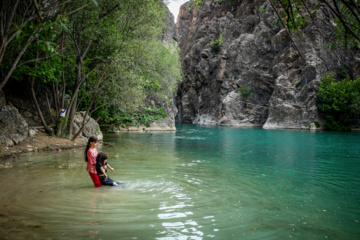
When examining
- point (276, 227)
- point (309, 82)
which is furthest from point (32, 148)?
point (309, 82)

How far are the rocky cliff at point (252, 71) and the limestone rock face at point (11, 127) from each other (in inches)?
1828

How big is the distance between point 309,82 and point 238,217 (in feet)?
225

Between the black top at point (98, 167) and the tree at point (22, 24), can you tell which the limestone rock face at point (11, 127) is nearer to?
the tree at point (22, 24)

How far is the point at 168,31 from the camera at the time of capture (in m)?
55.5

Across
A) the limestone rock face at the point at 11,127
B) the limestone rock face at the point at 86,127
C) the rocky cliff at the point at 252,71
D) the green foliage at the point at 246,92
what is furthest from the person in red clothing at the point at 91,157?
the green foliage at the point at 246,92

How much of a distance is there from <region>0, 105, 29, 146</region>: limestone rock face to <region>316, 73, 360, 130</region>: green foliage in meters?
60.2

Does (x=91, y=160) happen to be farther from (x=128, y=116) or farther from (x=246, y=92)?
(x=246, y=92)

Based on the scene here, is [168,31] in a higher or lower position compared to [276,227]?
higher

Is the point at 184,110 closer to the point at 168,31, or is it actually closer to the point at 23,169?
the point at 168,31

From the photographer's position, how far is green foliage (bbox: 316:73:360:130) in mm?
57169

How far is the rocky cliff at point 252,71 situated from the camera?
217 ft

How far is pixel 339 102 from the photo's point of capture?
190 feet

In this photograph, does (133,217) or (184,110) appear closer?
(133,217)

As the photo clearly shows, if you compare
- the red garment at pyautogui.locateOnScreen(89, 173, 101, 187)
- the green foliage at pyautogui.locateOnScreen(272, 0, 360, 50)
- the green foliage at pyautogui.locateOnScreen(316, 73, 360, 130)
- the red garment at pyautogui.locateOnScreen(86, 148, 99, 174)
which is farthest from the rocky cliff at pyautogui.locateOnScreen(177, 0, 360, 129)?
the green foliage at pyautogui.locateOnScreen(272, 0, 360, 50)
